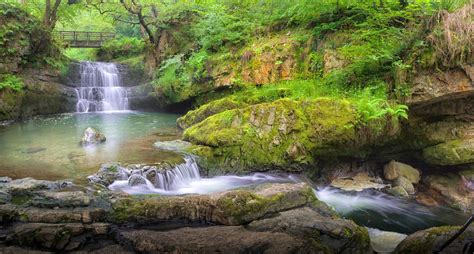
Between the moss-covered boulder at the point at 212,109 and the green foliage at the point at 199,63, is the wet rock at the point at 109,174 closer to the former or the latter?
the moss-covered boulder at the point at 212,109

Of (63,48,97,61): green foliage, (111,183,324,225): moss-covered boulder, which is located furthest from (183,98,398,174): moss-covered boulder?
(63,48,97,61): green foliage

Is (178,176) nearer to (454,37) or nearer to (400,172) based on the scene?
(400,172)

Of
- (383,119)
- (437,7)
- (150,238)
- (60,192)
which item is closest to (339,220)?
(150,238)

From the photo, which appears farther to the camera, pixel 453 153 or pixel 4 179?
pixel 453 153

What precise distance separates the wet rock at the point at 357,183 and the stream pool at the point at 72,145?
163 inches

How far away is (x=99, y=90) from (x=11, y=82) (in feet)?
13.8

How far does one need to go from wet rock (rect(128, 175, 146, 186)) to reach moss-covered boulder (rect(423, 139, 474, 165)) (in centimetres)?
697

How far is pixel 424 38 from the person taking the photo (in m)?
8.57

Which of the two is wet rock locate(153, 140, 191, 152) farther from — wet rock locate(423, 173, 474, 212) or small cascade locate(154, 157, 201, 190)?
wet rock locate(423, 173, 474, 212)

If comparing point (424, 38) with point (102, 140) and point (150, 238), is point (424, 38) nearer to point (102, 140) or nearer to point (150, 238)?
point (150, 238)

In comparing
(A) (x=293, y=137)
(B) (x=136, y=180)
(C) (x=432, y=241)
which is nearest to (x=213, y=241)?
(C) (x=432, y=241)

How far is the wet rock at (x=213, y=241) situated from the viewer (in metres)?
4.54

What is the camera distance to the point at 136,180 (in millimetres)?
7488

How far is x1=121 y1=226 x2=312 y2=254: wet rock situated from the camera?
4.54 meters
